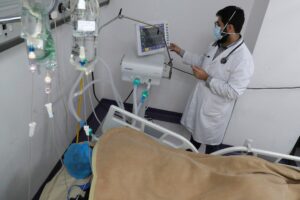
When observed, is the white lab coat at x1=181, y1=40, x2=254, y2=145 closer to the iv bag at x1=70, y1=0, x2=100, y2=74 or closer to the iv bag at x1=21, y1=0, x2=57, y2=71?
the iv bag at x1=70, y1=0, x2=100, y2=74

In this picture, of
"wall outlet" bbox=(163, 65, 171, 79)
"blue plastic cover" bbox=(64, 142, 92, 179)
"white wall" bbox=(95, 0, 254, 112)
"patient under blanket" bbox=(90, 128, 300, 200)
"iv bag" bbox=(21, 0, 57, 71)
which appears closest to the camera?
"iv bag" bbox=(21, 0, 57, 71)

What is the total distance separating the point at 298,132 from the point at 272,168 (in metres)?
1.27

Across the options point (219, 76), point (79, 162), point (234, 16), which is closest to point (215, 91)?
point (219, 76)

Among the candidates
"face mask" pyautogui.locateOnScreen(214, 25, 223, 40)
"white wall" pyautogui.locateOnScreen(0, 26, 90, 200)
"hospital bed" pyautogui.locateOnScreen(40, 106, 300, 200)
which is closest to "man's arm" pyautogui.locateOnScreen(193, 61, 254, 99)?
"face mask" pyautogui.locateOnScreen(214, 25, 223, 40)

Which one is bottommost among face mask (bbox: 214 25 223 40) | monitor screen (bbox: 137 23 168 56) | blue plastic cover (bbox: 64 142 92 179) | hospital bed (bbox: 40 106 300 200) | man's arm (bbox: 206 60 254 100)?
blue plastic cover (bbox: 64 142 92 179)

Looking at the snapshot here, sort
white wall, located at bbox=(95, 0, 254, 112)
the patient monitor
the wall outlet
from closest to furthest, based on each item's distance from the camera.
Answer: the patient monitor → the wall outlet → white wall, located at bbox=(95, 0, 254, 112)

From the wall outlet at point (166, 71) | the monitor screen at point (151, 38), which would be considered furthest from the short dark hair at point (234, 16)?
the wall outlet at point (166, 71)

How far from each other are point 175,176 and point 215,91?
89 centimetres

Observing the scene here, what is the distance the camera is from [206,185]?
106 centimetres

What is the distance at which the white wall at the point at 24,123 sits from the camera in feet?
3.93

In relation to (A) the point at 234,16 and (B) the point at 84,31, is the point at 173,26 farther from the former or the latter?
(B) the point at 84,31

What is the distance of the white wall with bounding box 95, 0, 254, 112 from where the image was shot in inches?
88.0

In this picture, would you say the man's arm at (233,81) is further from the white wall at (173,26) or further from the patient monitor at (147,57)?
the white wall at (173,26)

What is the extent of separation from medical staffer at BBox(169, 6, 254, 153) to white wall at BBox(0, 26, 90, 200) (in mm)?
953
